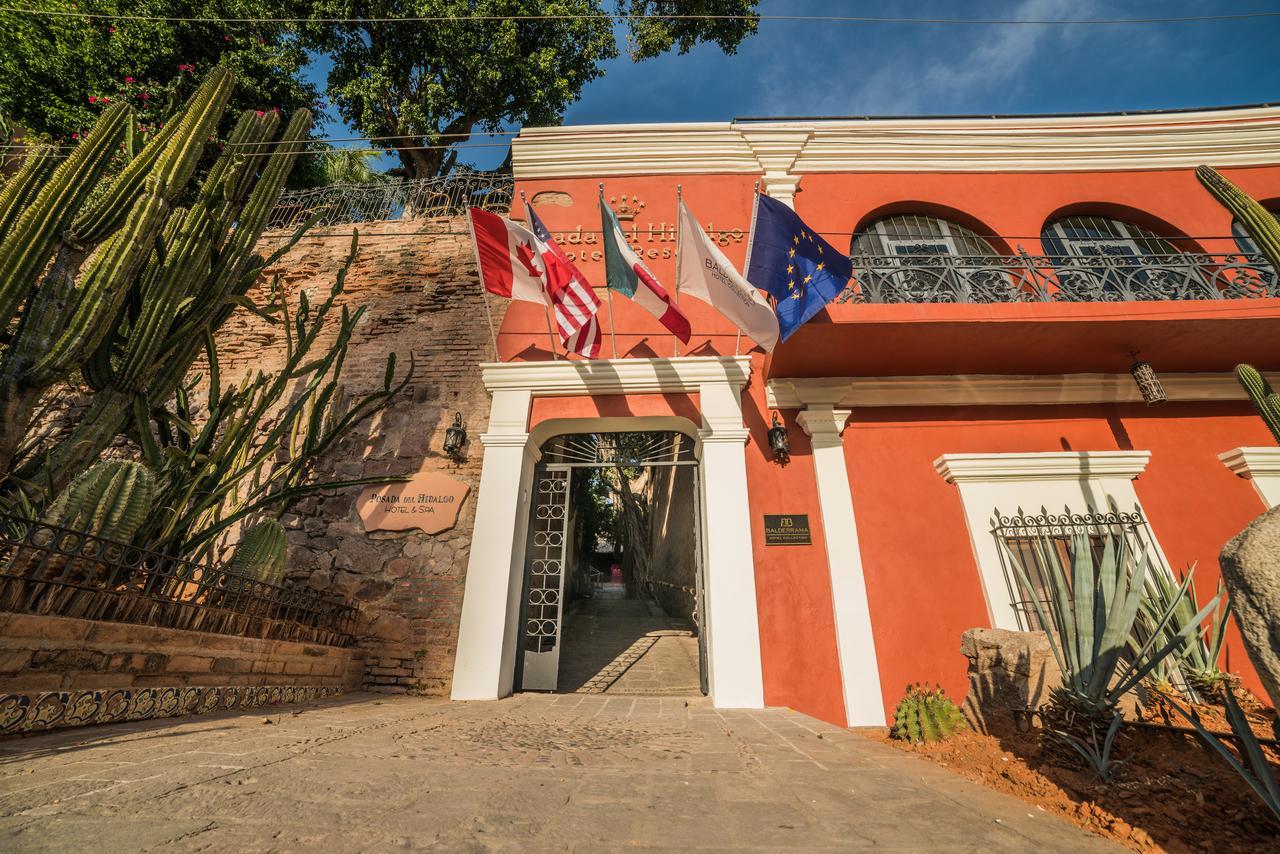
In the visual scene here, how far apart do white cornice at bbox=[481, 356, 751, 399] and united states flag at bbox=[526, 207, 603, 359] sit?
0.46 metres

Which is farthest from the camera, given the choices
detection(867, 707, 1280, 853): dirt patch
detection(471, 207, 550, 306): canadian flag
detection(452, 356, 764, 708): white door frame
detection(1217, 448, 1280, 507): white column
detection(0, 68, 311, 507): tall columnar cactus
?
detection(471, 207, 550, 306): canadian flag

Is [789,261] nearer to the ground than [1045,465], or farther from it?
farther from it

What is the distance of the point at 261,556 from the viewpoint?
441 cm

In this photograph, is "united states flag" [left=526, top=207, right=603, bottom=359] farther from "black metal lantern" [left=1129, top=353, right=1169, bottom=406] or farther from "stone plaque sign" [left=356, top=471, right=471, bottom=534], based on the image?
"black metal lantern" [left=1129, top=353, right=1169, bottom=406]

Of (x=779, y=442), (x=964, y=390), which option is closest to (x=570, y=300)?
(x=779, y=442)

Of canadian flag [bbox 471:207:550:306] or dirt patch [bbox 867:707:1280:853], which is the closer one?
dirt patch [bbox 867:707:1280:853]

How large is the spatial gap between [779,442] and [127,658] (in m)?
5.55

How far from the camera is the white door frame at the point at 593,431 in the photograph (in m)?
4.82

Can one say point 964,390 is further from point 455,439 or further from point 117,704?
point 117,704

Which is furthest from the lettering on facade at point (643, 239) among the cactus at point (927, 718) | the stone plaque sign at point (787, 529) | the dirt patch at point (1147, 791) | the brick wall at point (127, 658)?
the dirt patch at point (1147, 791)

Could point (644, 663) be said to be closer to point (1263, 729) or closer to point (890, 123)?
point (1263, 729)

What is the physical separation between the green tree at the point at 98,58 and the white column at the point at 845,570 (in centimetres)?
1392

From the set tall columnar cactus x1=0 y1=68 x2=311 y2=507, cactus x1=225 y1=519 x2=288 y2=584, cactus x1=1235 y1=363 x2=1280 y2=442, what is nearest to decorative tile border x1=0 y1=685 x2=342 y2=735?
cactus x1=225 y1=519 x2=288 y2=584

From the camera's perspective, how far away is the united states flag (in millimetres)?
5504
